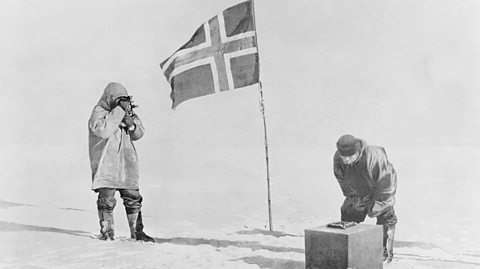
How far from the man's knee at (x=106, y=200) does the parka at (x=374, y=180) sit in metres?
1.59

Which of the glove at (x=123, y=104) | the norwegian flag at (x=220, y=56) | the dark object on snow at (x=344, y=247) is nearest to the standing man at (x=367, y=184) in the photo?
the dark object on snow at (x=344, y=247)

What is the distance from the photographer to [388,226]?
11.8 ft

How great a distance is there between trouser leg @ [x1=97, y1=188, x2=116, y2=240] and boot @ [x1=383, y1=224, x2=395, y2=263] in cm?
176

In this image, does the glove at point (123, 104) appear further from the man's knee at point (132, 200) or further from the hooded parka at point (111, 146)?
the man's knee at point (132, 200)

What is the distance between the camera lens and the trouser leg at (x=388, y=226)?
3570 millimetres

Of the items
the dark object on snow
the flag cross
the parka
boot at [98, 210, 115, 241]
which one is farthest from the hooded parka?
the parka

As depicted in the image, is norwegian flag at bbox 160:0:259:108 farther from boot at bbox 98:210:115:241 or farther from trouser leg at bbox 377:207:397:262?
trouser leg at bbox 377:207:397:262

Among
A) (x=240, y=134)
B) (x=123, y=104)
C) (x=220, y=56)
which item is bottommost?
(x=240, y=134)

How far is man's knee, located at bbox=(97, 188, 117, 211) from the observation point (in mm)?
4062

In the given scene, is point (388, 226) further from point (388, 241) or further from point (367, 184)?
point (367, 184)

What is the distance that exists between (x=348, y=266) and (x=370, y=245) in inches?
9.1

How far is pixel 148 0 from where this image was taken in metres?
4.17

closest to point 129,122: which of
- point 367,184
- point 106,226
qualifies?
point 106,226

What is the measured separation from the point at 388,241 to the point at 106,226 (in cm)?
182
